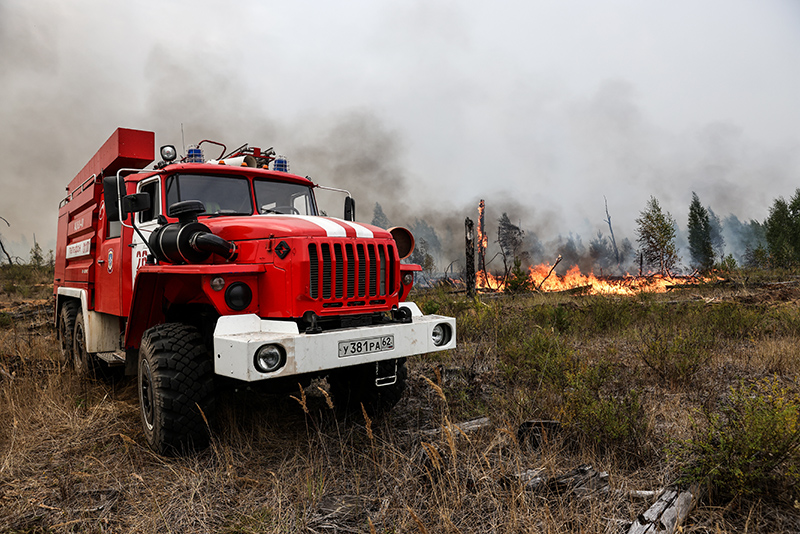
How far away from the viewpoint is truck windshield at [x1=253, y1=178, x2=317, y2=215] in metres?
4.91

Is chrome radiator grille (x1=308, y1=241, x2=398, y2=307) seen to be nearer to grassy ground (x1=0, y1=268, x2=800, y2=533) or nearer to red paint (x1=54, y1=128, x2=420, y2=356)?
red paint (x1=54, y1=128, x2=420, y2=356)

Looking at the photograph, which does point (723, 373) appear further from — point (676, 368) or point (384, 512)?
point (384, 512)

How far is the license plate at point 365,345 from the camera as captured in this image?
3.57m

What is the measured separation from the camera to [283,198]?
509 cm

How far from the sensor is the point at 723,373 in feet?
17.9

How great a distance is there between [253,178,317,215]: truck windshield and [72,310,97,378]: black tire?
2971 mm

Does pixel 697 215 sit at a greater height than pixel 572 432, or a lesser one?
greater

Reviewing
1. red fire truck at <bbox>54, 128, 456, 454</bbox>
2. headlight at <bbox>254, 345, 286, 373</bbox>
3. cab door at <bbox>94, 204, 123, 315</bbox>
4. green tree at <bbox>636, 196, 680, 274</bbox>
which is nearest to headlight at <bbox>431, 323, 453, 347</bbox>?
red fire truck at <bbox>54, 128, 456, 454</bbox>

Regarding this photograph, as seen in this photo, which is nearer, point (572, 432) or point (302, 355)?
point (302, 355)

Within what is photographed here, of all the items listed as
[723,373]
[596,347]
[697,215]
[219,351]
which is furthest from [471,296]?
[697,215]

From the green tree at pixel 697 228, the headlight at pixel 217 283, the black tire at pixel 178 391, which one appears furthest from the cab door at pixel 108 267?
the green tree at pixel 697 228

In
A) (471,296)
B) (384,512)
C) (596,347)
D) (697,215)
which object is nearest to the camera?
(384,512)

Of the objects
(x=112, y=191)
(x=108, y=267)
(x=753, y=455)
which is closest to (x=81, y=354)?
(x=108, y=267)

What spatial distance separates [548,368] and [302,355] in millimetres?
2752
